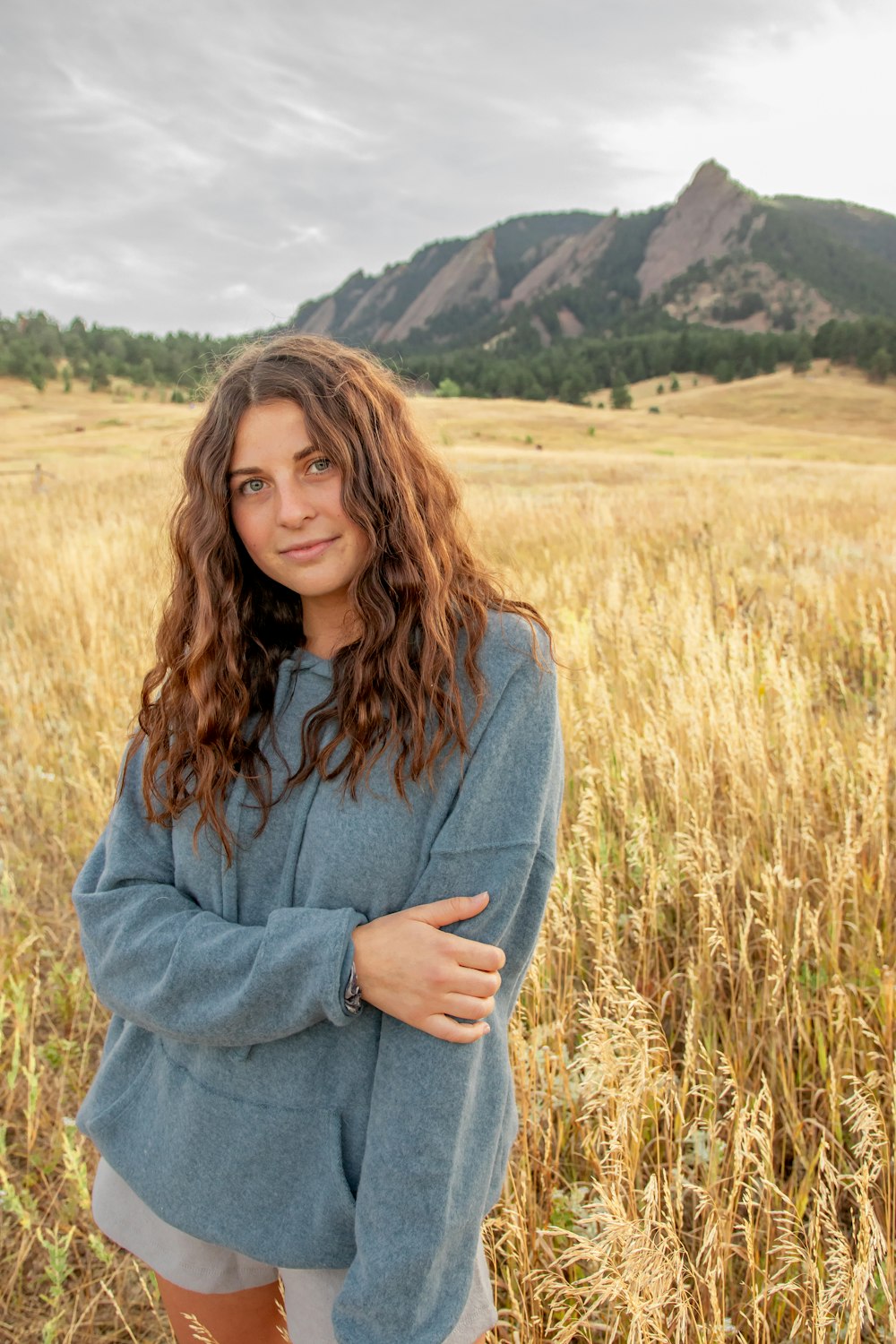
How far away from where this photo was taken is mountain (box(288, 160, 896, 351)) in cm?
11569

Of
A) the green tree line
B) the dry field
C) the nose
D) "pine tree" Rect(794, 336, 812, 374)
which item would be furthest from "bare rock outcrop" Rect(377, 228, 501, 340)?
the nose

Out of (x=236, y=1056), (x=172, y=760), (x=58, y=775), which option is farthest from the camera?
(x=58, y=775)

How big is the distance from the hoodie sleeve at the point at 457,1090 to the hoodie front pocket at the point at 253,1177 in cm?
9

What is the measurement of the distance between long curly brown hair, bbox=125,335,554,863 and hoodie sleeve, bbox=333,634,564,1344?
0.09 meters

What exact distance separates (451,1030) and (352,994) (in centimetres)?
15

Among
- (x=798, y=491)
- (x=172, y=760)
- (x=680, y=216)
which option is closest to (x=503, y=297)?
(x=680, y=216)

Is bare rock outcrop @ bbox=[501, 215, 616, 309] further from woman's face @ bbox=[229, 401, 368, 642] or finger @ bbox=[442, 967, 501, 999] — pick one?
finger @ bbox=[442, 967, 501, 999]

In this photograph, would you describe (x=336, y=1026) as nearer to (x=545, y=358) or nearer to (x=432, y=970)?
(x=432, y=970)

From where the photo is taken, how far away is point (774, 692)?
11.5 feet

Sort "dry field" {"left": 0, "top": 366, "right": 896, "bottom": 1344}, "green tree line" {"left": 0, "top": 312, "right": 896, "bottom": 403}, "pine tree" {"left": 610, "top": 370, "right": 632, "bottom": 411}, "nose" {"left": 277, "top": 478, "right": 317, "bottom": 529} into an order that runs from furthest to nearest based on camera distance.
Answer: "green tree line" {"left": 0, "top": 312, "right": 896, "bottom": 403}
"pine tree" {"left": 610, "top": 370, "right": 632, "bottom": 411}
"dry field" {"left": 0, "top": 366, "right": 896, "bottom": 1344}
"nose" {"left": 277, "top": 478, "right": 317, "bottom": 529}

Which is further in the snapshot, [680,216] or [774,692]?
[680,216]

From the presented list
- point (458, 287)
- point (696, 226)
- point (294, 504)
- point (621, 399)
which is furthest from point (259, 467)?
point (458, 287)

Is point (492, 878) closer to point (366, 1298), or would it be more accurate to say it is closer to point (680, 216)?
point (366, 1298)

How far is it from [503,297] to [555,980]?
19667cm
